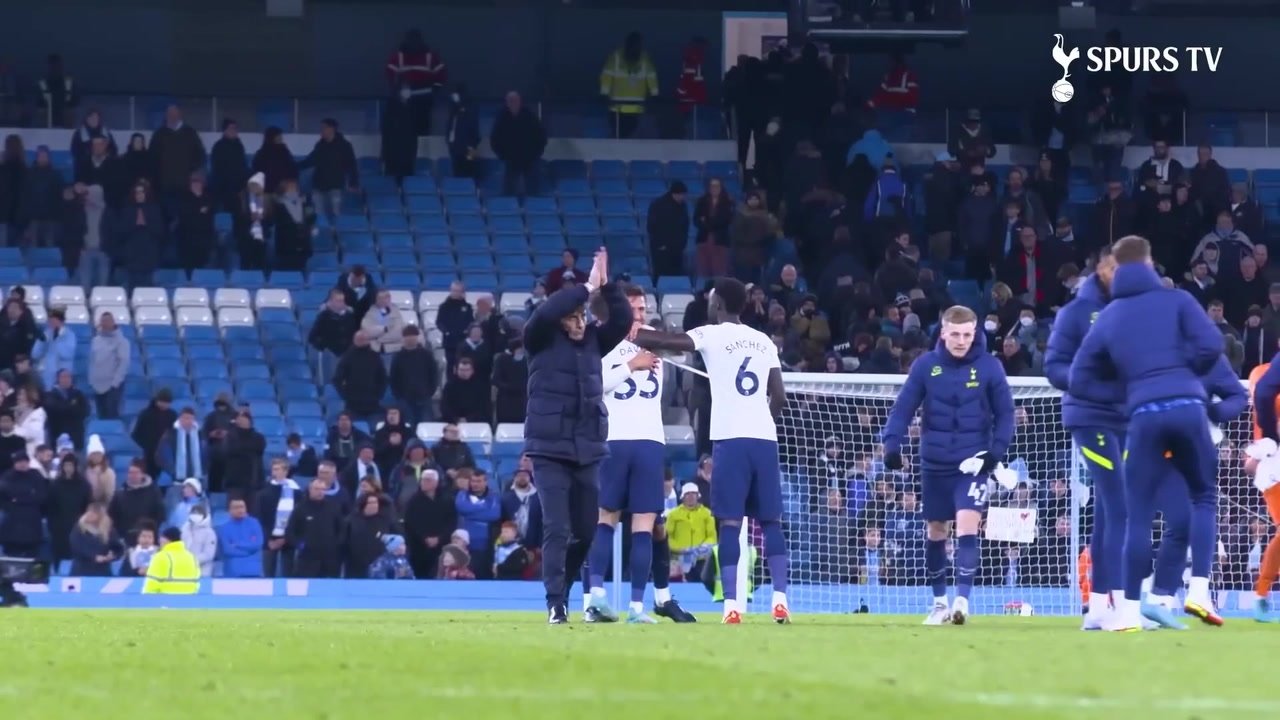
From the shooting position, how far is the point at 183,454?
24297 millimetres

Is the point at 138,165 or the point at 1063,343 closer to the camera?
the point at 1063,343

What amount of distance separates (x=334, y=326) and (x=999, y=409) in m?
13.7

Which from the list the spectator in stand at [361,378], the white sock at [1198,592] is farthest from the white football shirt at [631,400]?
the spectator in stand at [361,378]

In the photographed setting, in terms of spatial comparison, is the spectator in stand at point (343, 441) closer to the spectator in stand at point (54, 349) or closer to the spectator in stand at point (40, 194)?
the spectator in stand at point (54, 349)

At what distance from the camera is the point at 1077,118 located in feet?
99.2

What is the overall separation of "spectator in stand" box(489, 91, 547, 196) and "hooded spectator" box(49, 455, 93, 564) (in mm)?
8924

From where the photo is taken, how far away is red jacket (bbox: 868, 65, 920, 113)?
31.3 metres

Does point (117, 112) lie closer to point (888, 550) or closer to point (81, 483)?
point (81, 483)

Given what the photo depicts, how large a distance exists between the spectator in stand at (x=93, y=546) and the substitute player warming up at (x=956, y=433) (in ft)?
36.8

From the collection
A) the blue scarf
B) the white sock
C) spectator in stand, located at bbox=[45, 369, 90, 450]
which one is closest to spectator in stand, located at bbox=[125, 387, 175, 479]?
the blue scarf

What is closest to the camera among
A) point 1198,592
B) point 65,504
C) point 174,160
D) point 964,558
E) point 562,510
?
point 1198,592

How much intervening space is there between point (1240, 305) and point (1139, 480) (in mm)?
15796

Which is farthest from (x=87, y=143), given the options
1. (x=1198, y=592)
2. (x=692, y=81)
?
(x=1198, y=592)

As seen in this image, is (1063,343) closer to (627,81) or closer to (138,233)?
(138,233)
